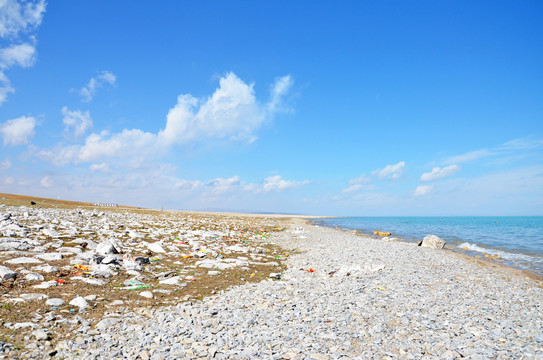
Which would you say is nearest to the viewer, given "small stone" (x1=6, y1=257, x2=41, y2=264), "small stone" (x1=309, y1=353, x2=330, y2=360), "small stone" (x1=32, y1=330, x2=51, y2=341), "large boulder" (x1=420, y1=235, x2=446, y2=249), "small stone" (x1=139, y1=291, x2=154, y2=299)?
"small stone" (x1=309, y1=353, x2=330, y2=360)

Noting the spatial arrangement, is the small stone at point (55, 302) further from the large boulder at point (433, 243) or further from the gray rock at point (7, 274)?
the large boulder at point (433, 243)

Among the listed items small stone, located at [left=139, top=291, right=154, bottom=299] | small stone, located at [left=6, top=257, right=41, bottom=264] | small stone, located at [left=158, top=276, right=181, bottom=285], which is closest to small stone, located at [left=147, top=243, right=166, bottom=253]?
small stone, located at [left=158, top=276, right=181, bottom=285]

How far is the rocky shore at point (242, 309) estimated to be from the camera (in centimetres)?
489

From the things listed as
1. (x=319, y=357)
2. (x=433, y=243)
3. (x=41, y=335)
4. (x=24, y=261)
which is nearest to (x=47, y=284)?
(x=24, y=261)

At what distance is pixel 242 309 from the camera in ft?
22.2

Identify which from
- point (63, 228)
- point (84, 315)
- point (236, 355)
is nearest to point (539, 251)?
point (236, 355)

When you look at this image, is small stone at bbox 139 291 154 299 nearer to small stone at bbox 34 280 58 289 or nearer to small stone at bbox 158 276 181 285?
small stone at bbox 158 276 181 285

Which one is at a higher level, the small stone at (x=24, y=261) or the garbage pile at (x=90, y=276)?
the small stone at (x=24, y=261)

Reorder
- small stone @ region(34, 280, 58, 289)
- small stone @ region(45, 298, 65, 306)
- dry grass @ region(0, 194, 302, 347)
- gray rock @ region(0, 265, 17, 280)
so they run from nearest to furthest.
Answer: dry grass @ region(0, 194, 302, 347)
small stone @ region(45, 298, 65, 306)
small stone @ region(34, 280, 58, 289)
gray rock @ region(0, 265, 17, 280)

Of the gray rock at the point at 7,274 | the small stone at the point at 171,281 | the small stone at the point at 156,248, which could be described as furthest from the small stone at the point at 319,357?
the small stone at the point at 156,248

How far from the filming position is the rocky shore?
16.1 feet

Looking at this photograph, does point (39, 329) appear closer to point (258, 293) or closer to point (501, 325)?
point (258, 293)

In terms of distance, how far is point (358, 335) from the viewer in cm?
549

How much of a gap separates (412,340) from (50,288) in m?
8.58
